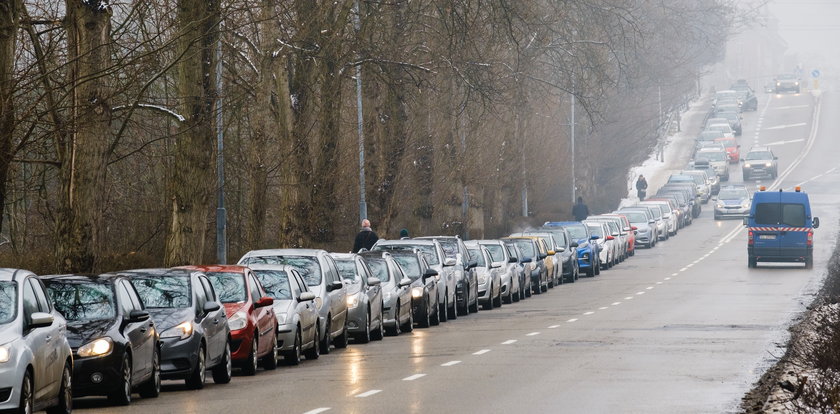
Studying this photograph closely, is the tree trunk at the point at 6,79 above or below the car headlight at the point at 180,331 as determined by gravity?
above

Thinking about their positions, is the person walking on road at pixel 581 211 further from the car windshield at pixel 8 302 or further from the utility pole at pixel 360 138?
the car windshield at pixel 8 302

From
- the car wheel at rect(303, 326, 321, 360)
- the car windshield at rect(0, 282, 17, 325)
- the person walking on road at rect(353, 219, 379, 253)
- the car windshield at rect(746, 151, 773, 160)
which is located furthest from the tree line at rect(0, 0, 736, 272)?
the car windshield at rect(746, 151, 773, 160)

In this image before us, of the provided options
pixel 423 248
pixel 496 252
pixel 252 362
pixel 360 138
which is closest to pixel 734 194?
pixel 496 252

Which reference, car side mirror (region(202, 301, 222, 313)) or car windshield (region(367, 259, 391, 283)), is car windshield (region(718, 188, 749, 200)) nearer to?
car windshield (region(367, 259, 391, 283))

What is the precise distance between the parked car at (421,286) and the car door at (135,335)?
1320cm

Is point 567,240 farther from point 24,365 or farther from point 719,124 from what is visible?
point 719,124

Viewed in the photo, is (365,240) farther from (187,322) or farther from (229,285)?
(187,322)

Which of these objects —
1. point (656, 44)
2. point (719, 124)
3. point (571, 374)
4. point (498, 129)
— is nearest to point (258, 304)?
point (571, 374)

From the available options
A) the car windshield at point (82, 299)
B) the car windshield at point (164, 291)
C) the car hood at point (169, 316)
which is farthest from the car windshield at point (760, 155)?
the car windshield at point (82, 299)

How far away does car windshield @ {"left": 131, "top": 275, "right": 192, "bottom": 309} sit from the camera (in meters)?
19.2

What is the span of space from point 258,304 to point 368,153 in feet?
72.7

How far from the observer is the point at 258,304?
21031 mm

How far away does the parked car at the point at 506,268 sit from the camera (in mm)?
39375

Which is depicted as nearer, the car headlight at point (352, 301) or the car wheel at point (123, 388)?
the car wheel at point (123, 388)
